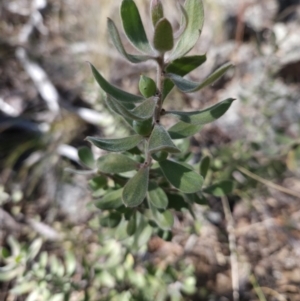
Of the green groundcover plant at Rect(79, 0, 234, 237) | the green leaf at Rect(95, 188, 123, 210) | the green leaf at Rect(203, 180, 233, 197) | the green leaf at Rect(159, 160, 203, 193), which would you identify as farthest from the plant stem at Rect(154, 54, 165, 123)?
the green leaf at Rect(203, 180, 233, 197)

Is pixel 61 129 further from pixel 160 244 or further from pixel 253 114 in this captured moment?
pixel 253 114

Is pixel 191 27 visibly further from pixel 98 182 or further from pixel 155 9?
pixel 98 182

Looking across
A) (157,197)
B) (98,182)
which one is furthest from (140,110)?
(98,182)

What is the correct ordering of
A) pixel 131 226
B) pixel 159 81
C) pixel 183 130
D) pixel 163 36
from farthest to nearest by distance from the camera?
pixel 131 226, pixel 183 130, pixel 159 81, pixel 163 36

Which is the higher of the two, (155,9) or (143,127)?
(155,9)

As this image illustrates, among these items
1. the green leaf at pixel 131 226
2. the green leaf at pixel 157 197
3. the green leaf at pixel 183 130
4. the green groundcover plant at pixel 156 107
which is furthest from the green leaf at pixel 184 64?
the green leaf at pixel 131 226

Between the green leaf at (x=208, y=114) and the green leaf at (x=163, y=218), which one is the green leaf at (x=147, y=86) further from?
the green leaf at (x=163, y=218)

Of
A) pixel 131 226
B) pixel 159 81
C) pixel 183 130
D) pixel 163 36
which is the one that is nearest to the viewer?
pixel 163 36
